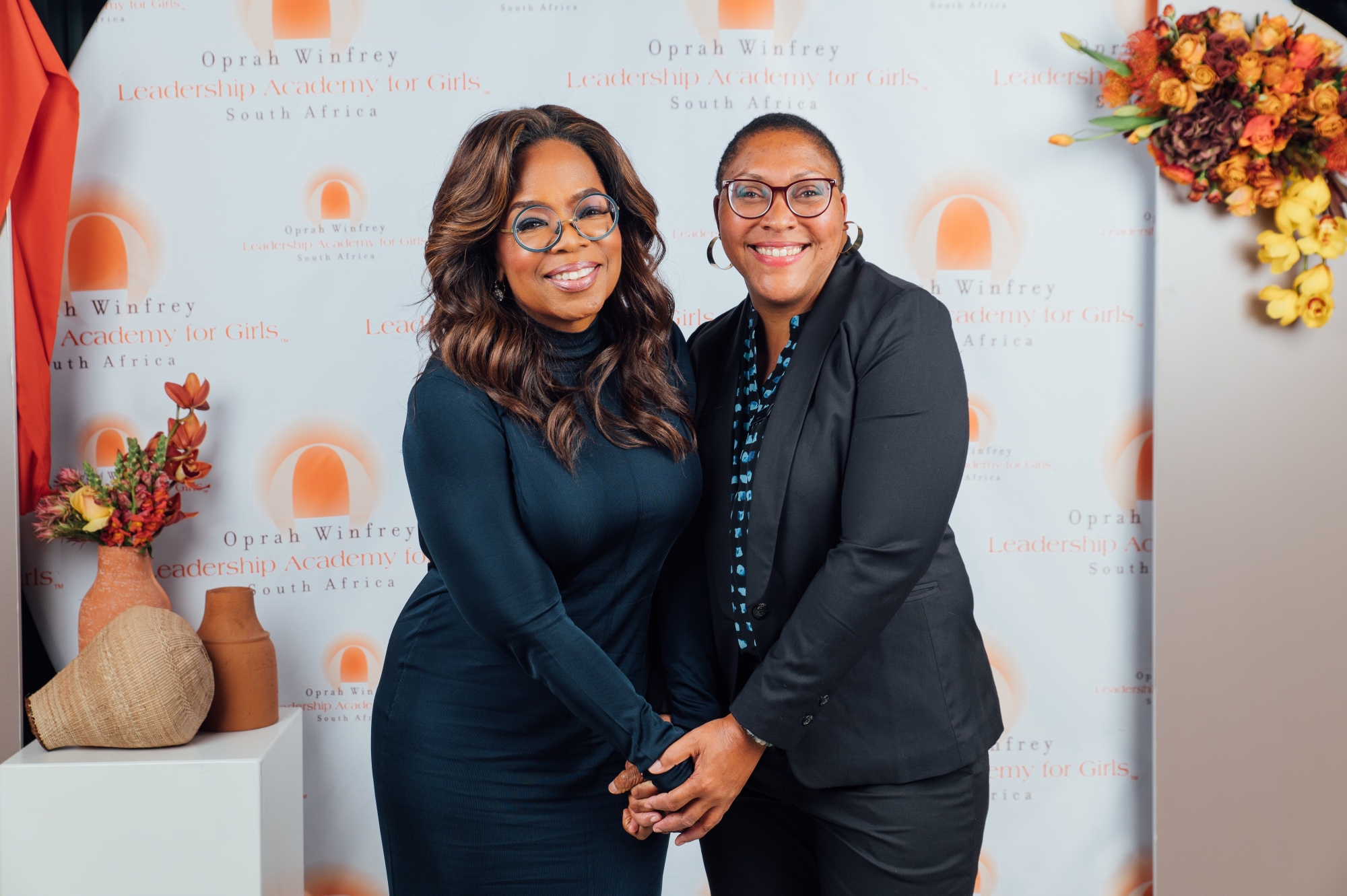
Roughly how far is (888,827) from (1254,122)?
5.53ft

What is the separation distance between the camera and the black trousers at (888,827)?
4.45 ft

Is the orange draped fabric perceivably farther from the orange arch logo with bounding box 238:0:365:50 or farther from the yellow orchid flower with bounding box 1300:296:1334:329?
the yellow orchid flower with bounding box 1300:296:1334:329

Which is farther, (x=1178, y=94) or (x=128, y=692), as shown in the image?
(x=1178, y=94)

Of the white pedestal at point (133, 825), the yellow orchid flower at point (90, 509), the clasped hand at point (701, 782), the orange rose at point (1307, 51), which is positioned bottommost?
the white pedestal at point (133, 825)

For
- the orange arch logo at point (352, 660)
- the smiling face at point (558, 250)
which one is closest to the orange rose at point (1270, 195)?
the smiling face at point (558, 250)

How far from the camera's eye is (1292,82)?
2.07 metres

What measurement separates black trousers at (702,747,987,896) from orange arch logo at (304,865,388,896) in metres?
1.32

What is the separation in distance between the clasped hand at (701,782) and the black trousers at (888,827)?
0.09 metres

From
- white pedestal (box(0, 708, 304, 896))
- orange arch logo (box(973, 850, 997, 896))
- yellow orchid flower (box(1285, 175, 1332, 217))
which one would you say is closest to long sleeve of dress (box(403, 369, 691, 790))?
white pedestal (box(0, 708, 304, 896))

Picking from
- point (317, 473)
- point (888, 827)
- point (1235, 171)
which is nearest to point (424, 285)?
point (317, 473)

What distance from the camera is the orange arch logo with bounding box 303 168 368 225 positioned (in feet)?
7.47

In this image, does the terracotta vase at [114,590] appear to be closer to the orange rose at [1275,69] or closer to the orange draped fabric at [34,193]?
the orange draped fabric at [34,193]

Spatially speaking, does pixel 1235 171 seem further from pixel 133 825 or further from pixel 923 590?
pixel 133 825

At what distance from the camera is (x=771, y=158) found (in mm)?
1379
